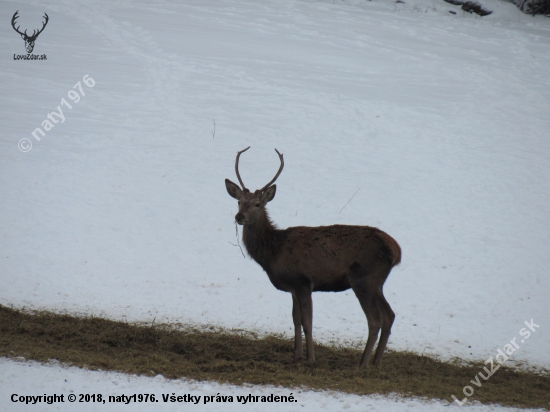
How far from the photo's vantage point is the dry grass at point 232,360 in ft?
22.9

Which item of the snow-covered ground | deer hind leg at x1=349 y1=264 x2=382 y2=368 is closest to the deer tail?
deer hind leg at x1=349 y1=264 x2=382 y2=368

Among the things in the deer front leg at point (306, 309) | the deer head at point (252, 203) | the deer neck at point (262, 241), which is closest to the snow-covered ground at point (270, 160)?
the deer front leg at point (306, 309)

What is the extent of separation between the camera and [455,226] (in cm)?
1289

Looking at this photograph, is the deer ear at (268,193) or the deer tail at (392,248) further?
the deer ear at (268,193)

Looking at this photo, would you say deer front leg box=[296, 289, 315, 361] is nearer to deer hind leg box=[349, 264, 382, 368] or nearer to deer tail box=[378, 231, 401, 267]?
deer hind leg box=[349, 264, 382, 368]

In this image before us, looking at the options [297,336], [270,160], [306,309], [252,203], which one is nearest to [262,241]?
[252,203]

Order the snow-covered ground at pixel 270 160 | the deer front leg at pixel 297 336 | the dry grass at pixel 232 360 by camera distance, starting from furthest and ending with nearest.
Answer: the snow-covered ground at pixel 270 160
the deer front leg at pixel 297 336
the dry grass at pixel 232 360

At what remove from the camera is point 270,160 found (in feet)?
49.5

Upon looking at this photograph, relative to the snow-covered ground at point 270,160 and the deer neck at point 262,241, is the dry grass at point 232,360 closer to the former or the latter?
the snow-covered ground at point 270,160

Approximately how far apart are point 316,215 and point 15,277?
19.9 ft

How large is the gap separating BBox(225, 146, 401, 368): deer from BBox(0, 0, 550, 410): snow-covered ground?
1410mm

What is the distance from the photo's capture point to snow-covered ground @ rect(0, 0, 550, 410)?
33.4 feet

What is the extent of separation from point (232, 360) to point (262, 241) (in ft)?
5.31

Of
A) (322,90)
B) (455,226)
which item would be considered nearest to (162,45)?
(322,90)
